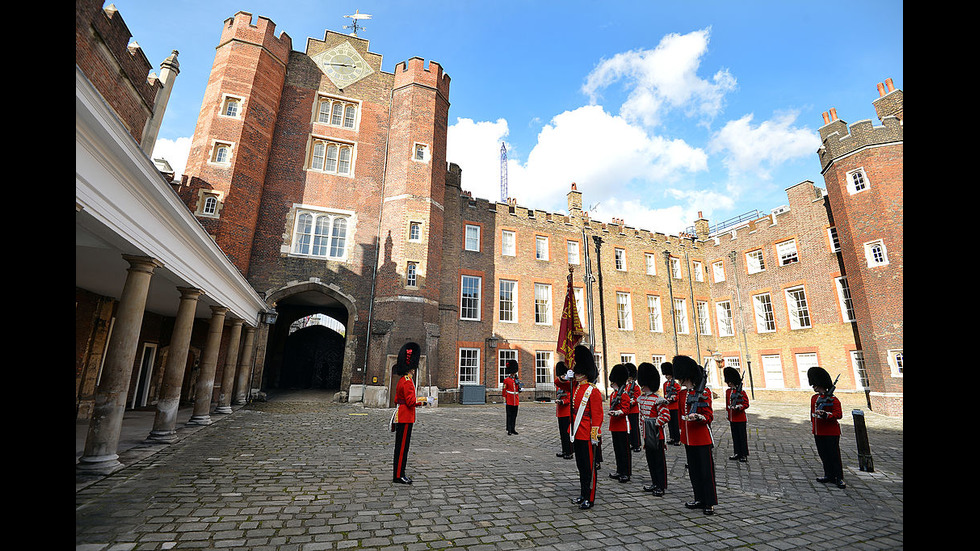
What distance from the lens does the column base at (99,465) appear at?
605cm

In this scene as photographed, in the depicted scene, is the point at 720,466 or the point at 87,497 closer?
the point at 87,497

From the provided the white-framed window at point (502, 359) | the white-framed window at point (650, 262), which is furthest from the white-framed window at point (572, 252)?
the white-framed window at point (502, 359)

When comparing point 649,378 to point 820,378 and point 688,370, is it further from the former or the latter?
point 820,378

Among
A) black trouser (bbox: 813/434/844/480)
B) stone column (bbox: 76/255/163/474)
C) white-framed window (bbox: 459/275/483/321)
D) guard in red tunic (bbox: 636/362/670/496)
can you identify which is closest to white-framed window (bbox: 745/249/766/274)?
white-framed window (bbox: 459/275/483/321)

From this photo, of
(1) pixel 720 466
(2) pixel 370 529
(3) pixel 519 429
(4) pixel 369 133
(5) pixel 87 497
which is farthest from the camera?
(4) pixel 369 133

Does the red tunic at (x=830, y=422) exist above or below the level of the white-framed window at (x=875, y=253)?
below

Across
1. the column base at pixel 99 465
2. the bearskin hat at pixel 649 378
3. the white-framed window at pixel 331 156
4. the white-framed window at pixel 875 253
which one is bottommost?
the column base at pixel 99 465

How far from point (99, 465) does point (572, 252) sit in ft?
77.2

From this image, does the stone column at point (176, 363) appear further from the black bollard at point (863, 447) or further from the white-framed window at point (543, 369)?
the white-framed window at point (543, 369)

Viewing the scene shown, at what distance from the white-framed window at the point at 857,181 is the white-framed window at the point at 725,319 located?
10.4 metres
